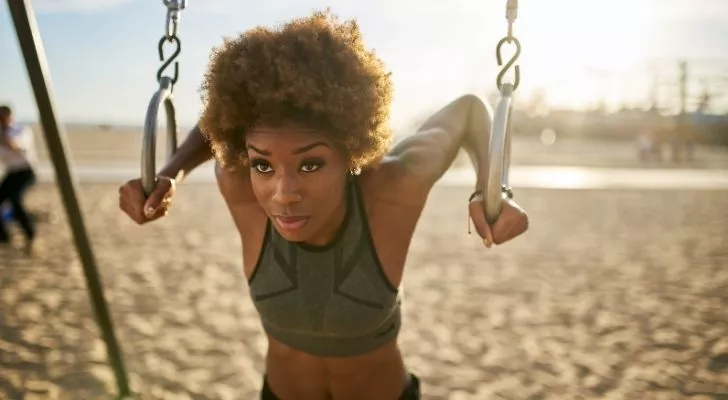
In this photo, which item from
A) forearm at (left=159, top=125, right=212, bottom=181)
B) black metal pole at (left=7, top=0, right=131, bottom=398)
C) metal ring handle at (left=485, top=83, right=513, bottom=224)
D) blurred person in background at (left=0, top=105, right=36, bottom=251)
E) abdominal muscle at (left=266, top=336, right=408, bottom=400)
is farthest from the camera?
blurred person in background at (left=0, top=105, right=36, bottom=251)

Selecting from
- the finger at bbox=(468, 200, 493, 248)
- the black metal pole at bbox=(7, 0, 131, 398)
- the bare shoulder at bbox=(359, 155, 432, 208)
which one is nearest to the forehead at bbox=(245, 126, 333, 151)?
the bare shoulder at bbox=(359, 155, 432, 208)

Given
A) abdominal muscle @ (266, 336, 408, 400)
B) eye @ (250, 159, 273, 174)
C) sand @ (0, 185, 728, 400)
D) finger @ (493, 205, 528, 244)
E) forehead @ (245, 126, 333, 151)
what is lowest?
sand @ (0, 185, 728, 400)

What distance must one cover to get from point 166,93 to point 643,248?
7033 mm

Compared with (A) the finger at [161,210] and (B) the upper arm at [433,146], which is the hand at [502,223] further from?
(A) the finger at [161,210]

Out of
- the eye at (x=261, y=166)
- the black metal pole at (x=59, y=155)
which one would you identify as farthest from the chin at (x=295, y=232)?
the black metal pole at (x=59, y=155)

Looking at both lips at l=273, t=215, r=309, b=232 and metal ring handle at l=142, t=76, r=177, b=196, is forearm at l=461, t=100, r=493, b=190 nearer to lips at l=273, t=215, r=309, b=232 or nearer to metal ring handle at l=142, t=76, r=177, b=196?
lips at l=273, t=215, r=309, b=232

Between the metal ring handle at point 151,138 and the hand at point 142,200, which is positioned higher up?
the metal ring handle at point 151,138

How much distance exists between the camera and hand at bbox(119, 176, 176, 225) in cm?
184

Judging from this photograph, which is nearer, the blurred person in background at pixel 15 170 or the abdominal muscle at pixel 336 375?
the abdominal muscle at pixel 336 375

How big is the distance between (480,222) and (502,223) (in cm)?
5

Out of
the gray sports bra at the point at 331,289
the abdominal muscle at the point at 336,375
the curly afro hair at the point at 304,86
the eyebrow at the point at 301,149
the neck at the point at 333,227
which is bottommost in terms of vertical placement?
the abdominal muscle at the point at 336,375

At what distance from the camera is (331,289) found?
1.80 metres

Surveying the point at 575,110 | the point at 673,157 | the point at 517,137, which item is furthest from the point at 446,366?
the point at 575,110

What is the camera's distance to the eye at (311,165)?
5.41ft
